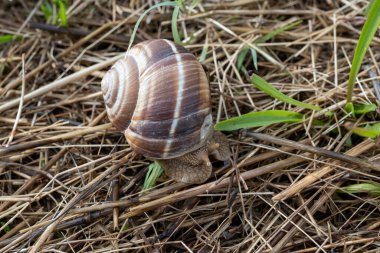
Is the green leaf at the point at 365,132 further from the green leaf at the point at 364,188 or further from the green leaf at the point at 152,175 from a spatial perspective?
the green leaf at the point at 152,175

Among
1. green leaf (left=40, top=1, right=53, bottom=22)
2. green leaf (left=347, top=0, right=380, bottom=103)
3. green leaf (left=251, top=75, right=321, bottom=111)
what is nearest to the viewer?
green leaf (left=347, top=0, right=380, bottom=103)

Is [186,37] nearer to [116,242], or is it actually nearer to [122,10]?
[122,10]

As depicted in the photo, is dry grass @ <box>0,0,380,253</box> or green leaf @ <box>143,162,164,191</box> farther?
green leaf @ <box>143,162,164,191</box>

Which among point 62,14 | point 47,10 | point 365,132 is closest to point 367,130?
point 365,132

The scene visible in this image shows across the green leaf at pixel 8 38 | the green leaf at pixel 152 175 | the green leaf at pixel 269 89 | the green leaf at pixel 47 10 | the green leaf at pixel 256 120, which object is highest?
the green leaf at pixel 47 10

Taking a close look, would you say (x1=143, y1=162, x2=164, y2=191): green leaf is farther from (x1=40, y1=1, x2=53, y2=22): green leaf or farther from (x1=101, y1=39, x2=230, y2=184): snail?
(x1=40, y1=1, x2=53, y2=22): green leaf

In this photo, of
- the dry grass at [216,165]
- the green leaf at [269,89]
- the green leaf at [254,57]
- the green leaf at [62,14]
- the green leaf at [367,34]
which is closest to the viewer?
the green leaf at [367,34]

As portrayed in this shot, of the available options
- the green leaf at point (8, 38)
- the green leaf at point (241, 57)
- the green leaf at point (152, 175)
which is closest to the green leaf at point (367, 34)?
the green leaf at point (241, 57)

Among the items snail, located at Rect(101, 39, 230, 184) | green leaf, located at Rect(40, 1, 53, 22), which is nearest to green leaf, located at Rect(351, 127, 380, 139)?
snail, located at Rect(101, 39, 230, 184)

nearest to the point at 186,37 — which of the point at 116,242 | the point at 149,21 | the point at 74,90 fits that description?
the point at 149,21
